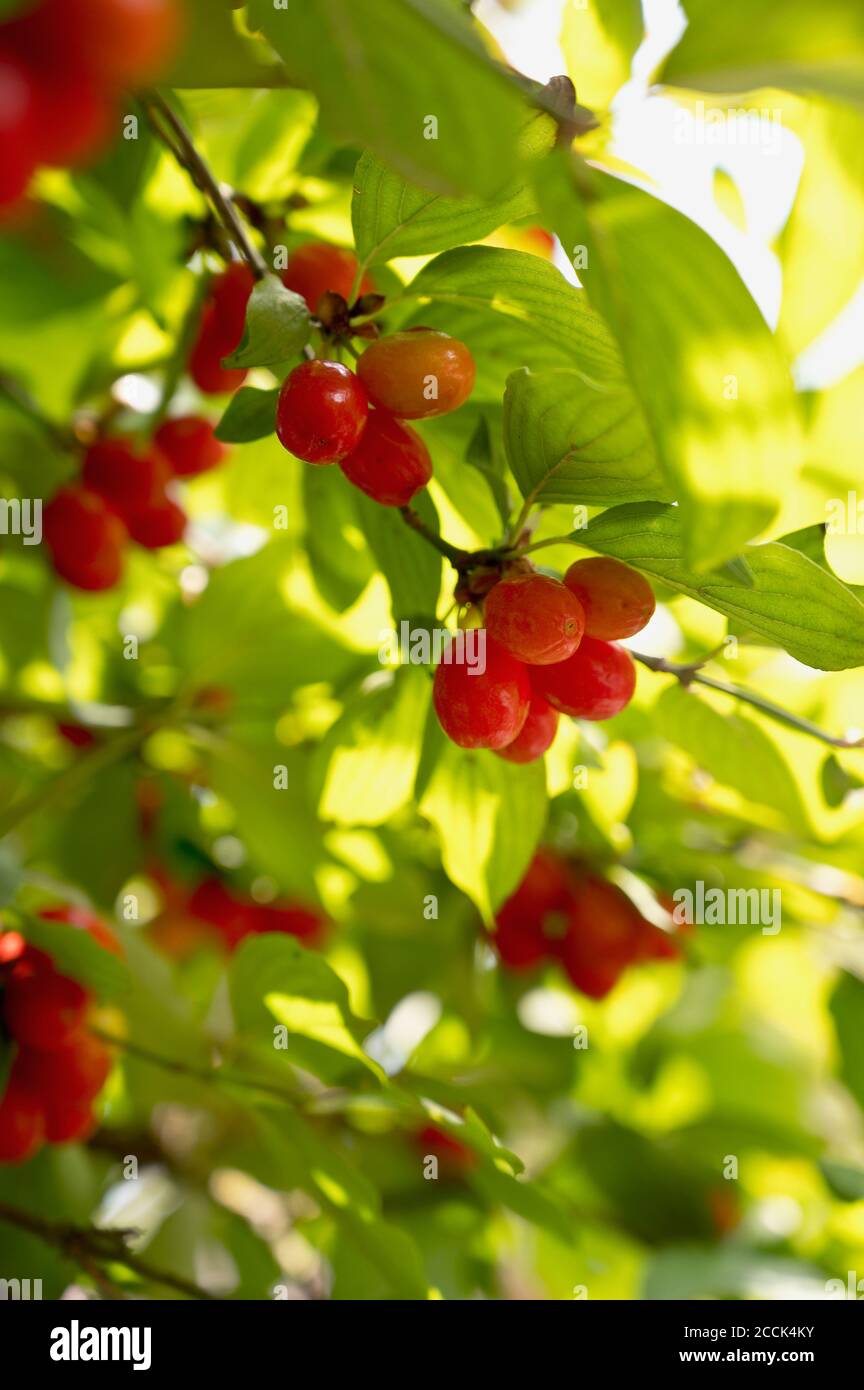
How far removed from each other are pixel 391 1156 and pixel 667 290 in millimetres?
1123

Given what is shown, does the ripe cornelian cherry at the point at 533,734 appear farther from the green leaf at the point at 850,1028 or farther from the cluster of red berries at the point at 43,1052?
the green leaf at the point at 850,1028

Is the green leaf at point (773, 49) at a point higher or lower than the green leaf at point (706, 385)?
higher

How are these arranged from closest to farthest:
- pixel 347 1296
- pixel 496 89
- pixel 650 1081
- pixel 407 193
A: pixel 496 89 → pixel 407 193 → pixel 347 1296 → pixel 650 1081

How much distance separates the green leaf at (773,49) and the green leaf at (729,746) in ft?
1.46

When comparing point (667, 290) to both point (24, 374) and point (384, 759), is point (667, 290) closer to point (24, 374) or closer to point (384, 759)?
point (384, 759)

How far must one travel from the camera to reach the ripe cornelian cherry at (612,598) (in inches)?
21.3

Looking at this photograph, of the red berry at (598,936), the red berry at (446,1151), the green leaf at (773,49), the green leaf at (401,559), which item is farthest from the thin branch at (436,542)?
the red berry at (446,1151)

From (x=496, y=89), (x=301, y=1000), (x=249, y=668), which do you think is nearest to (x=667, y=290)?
(x=496, y=89)

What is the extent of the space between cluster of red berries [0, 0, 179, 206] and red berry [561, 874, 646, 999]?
3.14 feet

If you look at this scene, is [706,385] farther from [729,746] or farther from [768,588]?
[729,746]

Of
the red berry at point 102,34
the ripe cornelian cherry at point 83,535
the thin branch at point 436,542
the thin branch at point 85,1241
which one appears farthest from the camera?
the ripe cornelian cherry at point 83,535

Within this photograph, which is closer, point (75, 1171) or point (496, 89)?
point (496, 89)

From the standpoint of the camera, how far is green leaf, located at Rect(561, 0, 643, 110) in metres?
0.47
